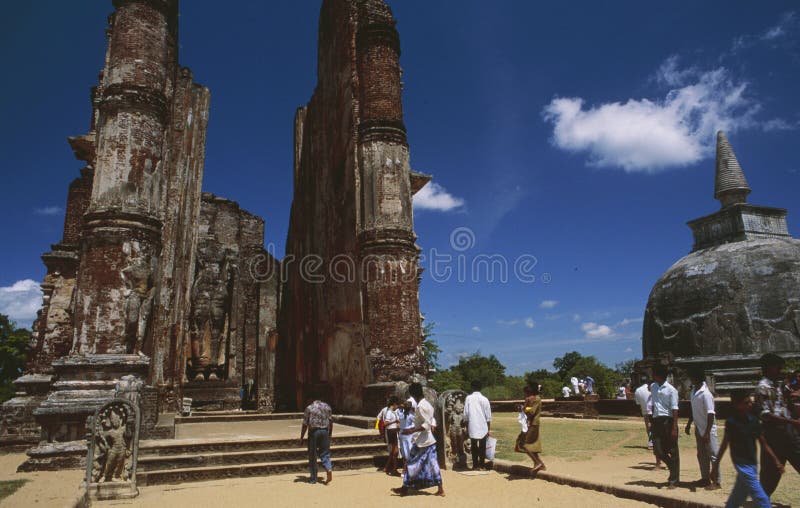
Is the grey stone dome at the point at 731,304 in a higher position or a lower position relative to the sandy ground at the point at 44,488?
higher

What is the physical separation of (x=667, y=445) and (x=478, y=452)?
2.78 metres

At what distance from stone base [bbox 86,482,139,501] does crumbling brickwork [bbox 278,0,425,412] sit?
206 inches

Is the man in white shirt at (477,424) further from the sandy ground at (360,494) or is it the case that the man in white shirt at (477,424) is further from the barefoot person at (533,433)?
the barefoot person at (533,433)

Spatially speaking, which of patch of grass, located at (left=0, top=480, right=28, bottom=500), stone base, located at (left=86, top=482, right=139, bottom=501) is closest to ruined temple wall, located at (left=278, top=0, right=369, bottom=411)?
stone base, located at (left=86, top=482, right=139, bottom=501)

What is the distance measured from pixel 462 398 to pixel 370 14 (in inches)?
377

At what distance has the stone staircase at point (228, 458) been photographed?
6.96 meters

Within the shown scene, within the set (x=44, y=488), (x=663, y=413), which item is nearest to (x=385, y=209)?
(x=663, y=413)

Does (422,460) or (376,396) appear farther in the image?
(376,396)

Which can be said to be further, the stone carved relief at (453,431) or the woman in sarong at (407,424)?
the stone carved relief at (453,431)

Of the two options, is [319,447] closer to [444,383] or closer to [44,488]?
[44,488]

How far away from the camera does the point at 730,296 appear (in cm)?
2667

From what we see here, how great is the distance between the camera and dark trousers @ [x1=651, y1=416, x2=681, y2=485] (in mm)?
6062

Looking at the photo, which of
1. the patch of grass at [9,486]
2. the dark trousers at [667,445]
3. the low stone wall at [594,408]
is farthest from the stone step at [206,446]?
the low stone wall at [594,408]

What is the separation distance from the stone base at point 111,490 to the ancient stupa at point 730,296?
21933mm
